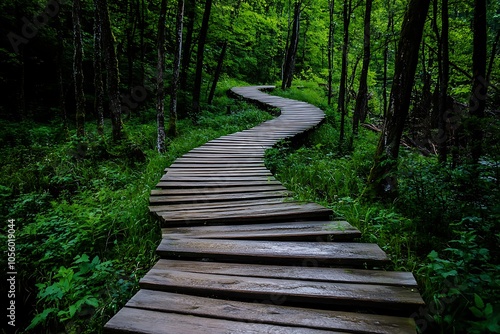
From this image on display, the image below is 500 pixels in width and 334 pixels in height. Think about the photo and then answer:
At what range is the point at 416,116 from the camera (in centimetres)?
1530

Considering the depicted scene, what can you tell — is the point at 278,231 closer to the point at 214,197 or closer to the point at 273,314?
the point at 273,314

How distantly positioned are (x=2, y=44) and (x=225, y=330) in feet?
56.5

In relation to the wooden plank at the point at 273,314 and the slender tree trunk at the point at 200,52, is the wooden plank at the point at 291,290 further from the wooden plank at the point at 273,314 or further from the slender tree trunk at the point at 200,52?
the slender tree trunk at the point at 200,52

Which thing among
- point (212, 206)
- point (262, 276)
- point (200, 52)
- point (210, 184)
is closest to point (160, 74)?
point (200, 52)

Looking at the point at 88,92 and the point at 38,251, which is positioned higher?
the point at 88,92

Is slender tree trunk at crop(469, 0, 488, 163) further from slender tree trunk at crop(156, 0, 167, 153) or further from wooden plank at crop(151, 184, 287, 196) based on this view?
slender tree trunk at crop(156, 0, 167, 153)

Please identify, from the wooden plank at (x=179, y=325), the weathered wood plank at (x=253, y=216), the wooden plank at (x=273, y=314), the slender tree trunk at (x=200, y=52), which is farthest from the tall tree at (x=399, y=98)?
the slender tree trunk at (x=200, y=52)

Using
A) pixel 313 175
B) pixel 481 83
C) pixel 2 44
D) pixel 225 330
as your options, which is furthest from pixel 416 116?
pixel 2 44

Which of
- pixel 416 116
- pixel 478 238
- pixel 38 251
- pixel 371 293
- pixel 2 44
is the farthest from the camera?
pixel 416 116

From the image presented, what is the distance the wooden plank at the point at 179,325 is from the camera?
1.94m

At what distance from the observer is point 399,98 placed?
490 centimetres

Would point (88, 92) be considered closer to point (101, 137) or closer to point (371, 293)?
point (101, 137)

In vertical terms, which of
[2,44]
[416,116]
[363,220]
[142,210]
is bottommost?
[142,210]

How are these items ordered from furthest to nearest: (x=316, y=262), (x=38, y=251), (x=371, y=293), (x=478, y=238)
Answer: (x=38, y=251), (x=478, y=238), (x=316, y=262), (x=371, y=293)
